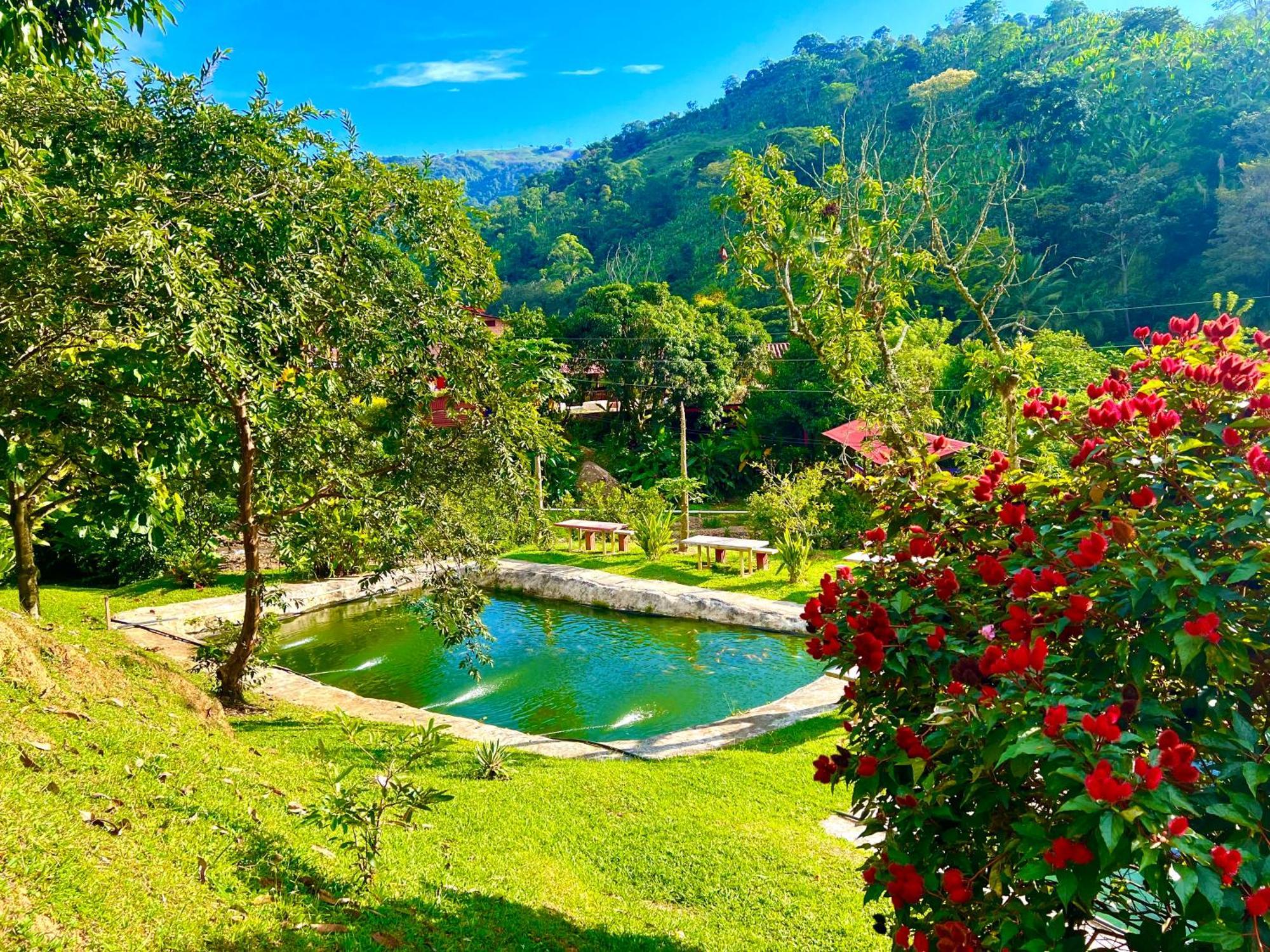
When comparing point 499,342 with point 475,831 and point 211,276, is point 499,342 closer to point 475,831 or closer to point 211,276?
point 211,276

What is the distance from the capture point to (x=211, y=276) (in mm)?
3721

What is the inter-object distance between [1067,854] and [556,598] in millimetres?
12079

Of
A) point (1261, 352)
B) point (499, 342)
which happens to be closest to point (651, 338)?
point (499, 342)

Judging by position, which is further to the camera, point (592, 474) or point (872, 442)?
point (592, 474)

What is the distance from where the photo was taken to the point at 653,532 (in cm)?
1451

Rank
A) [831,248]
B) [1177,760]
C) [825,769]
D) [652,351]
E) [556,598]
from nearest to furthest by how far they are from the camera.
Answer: [1177,760] < [825,769] < [831,248] < [556,598] < [652,351]

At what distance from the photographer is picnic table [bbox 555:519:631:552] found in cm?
1503

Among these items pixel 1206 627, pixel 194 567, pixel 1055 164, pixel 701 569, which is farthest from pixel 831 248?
pixel 1055 164

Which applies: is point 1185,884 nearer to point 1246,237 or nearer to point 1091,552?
point 1091,552

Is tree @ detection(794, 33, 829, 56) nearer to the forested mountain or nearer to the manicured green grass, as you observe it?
the forested mountain

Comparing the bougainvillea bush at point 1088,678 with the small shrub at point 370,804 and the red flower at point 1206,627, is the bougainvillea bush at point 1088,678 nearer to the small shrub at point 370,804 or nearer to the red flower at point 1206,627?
the red flower at point 1206,627

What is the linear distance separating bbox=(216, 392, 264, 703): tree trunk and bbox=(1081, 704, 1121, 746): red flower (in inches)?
182

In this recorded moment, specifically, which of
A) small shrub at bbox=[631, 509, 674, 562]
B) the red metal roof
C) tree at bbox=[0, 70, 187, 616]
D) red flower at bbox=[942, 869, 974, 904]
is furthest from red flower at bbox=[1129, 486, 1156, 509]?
small shrub at bbox=[631, 509, 674, 562]

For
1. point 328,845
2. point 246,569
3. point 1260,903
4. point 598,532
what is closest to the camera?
point 1260,903
